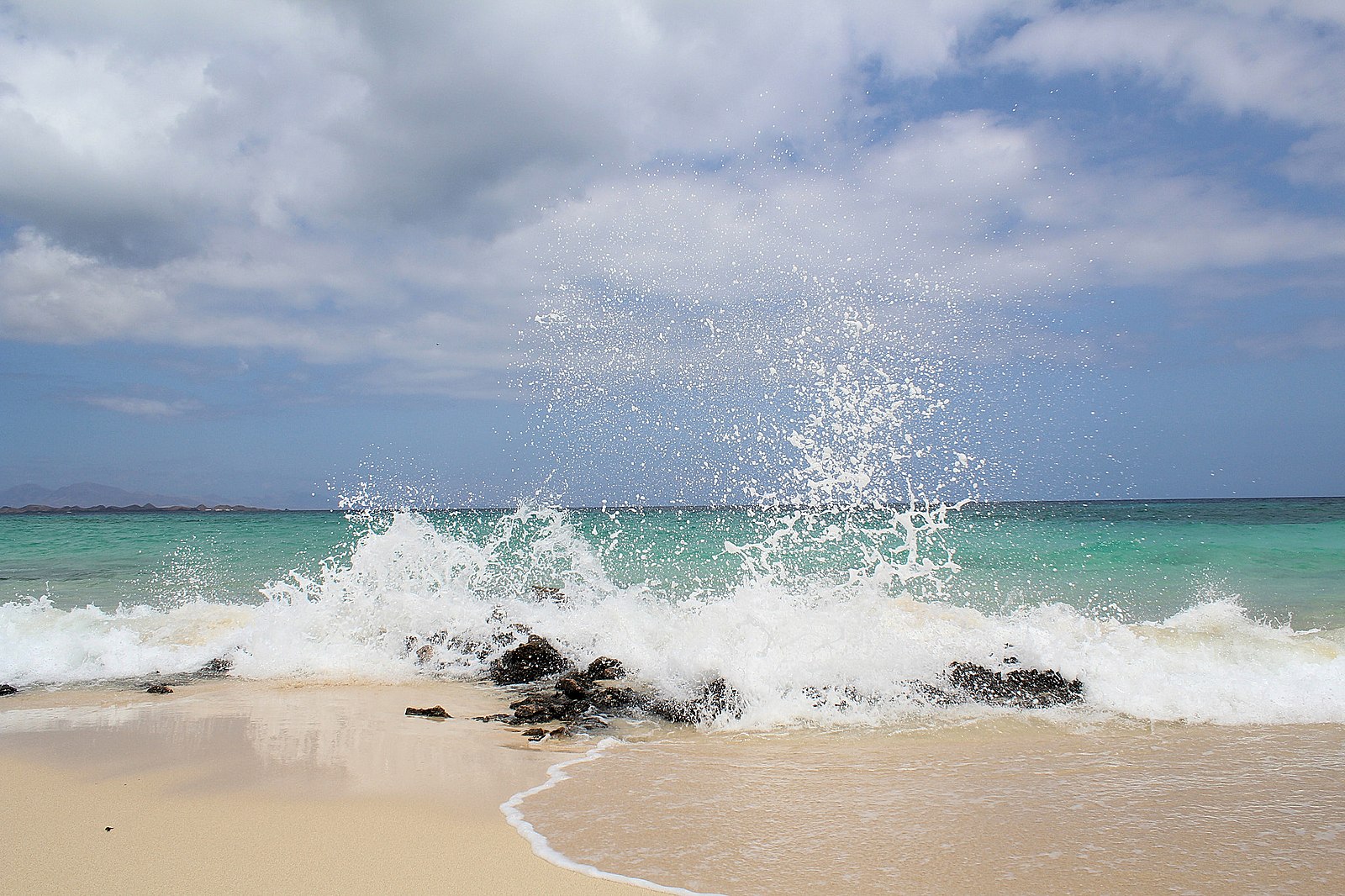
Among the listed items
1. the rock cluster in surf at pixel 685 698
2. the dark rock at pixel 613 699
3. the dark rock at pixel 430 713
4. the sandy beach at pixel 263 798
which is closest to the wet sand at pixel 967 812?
the sandy beach at pixel 263 798

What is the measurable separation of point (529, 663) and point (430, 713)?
174 cm

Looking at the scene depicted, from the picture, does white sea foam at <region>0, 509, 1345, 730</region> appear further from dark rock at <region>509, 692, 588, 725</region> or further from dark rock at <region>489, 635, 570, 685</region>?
dark rock at <region>509, 692, 588, 725</region>

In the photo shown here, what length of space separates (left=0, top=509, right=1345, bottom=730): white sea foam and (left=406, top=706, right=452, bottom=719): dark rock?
1.78m

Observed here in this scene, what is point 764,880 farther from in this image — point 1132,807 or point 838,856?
point 1132,807

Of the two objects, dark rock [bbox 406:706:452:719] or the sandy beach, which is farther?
dark rock [bbox 406:706:452:719]

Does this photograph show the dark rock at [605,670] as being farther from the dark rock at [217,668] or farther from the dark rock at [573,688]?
the dark rock at [217,668]

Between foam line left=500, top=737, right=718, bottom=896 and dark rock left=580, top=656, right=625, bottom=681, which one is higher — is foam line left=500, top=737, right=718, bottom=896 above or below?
above

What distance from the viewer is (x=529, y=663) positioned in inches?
317

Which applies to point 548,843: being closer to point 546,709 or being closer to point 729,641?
point 546,709

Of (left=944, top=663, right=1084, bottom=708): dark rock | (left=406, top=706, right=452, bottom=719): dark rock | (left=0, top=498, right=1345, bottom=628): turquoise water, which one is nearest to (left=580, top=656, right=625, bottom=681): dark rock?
(left=406, top=706, right=452, bottom=719): dark rock

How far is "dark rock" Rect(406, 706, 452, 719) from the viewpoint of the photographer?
20.8 ft

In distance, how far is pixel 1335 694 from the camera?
6.62 meters

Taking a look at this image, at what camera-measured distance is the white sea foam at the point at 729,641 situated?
649 centimetres

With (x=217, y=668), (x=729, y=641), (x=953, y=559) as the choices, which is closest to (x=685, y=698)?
(x=729, y=641)
